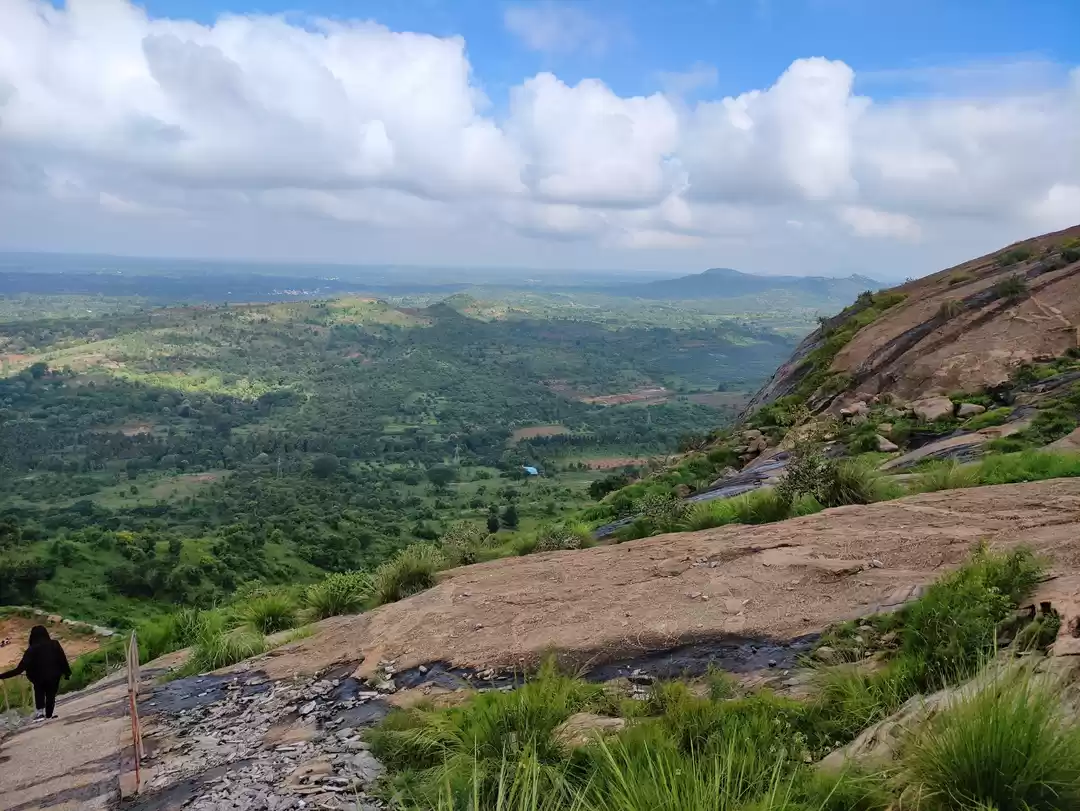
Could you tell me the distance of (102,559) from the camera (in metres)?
45.2

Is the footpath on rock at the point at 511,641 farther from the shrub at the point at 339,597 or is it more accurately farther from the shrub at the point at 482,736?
the shrub at the point at 339,597

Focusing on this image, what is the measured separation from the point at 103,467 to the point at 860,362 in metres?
114

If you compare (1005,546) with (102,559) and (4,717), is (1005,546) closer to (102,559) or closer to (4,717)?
(4,717)

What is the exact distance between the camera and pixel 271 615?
1012 cm

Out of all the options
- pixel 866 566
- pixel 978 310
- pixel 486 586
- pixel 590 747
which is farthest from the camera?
pixel 978 310

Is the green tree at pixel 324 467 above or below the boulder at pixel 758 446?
below

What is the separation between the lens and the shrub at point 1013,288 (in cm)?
2164

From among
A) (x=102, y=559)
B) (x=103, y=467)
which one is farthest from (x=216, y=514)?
(x=103, y=467)

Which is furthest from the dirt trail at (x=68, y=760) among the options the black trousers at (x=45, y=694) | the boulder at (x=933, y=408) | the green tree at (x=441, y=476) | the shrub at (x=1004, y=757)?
the green tree at (x=441, y=476)

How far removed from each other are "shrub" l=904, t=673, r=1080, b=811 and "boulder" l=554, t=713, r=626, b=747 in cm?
189

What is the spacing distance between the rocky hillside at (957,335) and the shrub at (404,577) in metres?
14.6

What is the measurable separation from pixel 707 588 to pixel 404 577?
4.55 m

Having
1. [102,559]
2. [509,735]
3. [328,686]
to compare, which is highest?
[509,735]

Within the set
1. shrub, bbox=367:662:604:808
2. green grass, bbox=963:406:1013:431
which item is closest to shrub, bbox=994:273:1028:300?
green grass, bbox=963:406:1013:431
